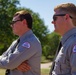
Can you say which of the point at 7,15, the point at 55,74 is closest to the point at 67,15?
the point at 55,74

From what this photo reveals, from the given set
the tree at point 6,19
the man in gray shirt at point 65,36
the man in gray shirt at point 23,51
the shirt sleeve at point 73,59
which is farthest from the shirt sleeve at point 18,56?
the tree at point 6,19

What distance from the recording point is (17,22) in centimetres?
497

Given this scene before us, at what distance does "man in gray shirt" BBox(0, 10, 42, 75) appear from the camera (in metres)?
4.65

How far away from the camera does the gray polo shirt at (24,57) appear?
15.2 ft

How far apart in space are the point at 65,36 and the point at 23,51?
1.07 m

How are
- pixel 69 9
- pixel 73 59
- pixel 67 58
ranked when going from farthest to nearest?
1. pixel 69 9
2. pixel 67 58
3. pixel 73 59

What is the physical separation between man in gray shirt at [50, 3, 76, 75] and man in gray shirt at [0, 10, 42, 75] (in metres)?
0.89

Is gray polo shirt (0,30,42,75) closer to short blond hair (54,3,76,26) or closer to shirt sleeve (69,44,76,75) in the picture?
short blond hair (54,3,76,26)

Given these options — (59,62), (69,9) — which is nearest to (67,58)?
(59,62)

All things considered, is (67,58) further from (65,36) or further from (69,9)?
(69,9)

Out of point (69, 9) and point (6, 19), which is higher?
point (6, 19)

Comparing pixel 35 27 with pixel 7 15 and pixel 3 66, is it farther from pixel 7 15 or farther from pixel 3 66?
pixel 3 66

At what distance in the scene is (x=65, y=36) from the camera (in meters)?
3.82

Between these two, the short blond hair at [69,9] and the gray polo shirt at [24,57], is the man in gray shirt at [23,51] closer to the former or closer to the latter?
the gray polo shirt at [24,57]
